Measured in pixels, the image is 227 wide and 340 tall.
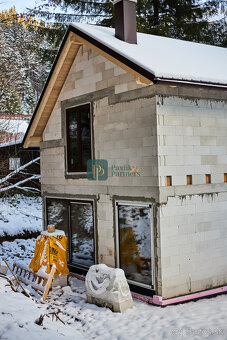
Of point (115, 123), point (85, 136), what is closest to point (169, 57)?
point (115, 123)

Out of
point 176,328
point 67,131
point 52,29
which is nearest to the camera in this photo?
point 176,328

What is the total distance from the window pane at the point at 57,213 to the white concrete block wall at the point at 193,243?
4.73 meters

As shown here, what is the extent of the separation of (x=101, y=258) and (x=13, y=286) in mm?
2574

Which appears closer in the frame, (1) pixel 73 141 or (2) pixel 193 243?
(2) pixel 193 243

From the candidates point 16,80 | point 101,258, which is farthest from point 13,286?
point 16,80

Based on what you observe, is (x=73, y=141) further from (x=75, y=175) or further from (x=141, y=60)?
(x=141, y=60)

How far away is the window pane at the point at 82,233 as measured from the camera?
12062mm

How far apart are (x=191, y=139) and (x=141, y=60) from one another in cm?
233

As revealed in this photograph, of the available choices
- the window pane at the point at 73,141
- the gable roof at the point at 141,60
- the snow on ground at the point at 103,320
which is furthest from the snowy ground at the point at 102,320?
the gable roof at the point at 141,60

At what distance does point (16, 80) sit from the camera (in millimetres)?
14391

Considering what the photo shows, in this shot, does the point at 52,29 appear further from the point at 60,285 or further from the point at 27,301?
the point at 27,301

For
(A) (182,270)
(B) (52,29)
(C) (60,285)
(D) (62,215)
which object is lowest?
(C) (60,285)

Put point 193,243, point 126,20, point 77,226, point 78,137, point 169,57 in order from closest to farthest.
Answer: point 193,243 → point 169,57 → point 126,20 → point 78,137 → point 77,226

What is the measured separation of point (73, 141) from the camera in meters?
12.7
